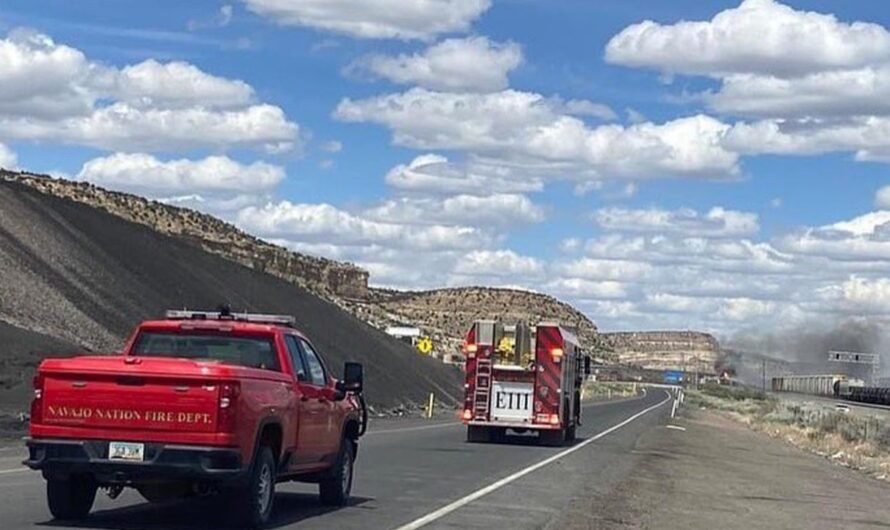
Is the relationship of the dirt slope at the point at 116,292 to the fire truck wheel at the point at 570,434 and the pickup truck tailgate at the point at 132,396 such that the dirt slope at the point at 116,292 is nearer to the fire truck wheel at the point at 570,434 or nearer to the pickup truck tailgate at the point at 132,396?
the fire truck wheel at the point at 570,434

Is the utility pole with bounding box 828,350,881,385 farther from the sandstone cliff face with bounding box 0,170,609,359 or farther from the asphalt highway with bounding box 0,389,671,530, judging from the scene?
the asphalt highway with bounding box 0,389,671,530

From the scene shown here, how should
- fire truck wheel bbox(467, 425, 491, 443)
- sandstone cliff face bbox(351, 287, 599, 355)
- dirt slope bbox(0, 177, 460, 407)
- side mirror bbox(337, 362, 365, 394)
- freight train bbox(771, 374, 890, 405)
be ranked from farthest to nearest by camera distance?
sandstone cliff face bbox(351, 287, 599, 355)
freight train bbox(771, 374, 890, 405)
dirt slope bbox(0, 177, 460, 407)
fire truck wheel bbox(467, 425, 491, 443)
side mirror bbox(337, 362, 365, 394)

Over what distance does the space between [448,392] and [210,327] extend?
7150 centimetres

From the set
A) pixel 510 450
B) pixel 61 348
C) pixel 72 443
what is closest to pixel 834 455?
pixel 510 450

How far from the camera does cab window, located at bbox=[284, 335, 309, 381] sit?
16.8 meters

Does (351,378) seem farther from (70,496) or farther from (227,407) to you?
(227,407)

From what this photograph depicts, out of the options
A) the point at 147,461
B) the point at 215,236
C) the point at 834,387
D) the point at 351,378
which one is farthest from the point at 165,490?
the point at 834,387

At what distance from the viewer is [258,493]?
1523 cm

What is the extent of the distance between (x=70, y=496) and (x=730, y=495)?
1315 cm

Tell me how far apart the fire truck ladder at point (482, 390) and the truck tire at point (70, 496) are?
22596mm

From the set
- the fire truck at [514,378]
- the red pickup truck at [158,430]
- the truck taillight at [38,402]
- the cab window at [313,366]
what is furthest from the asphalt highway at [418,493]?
the cab window at [313,366]

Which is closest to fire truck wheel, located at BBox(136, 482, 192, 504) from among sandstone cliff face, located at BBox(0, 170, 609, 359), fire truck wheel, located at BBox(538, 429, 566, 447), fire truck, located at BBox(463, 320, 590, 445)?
fire truck, located at BBox(463, 320, 590, 445)

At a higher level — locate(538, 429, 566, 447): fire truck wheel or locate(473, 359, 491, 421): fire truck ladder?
locate(473, 359, 491, 421): fire truck ladder

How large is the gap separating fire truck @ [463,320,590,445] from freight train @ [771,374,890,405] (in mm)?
98191
